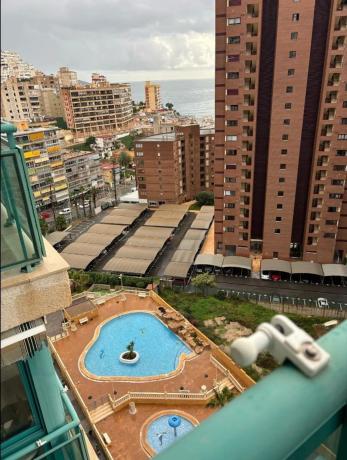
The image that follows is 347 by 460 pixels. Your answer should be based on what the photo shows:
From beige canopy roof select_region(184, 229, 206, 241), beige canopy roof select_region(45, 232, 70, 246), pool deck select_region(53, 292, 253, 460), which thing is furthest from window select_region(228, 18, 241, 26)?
beige canopy roof select_region(45, 232, 70, 246)

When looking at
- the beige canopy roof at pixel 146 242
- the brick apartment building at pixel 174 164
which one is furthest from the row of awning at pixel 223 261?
the brick apartment building at pixel 174 164

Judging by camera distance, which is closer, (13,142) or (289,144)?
(13,142)

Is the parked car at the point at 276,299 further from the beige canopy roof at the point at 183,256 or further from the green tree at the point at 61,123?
the green tree at the point at 61,123

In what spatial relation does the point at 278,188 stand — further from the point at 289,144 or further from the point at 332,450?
the point at 332,450

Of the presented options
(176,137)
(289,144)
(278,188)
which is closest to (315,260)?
(278,188)

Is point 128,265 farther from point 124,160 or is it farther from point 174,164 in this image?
point 124,160

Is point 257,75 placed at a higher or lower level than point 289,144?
higher

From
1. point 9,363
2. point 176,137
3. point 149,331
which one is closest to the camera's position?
point 9,363
